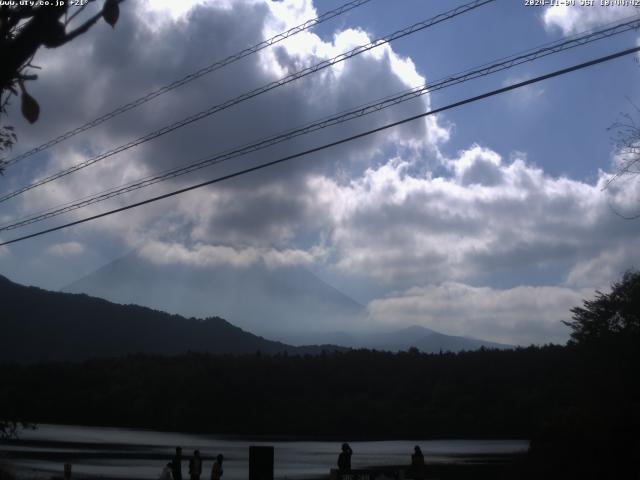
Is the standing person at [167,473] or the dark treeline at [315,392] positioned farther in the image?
the dark treeline at [315,392]

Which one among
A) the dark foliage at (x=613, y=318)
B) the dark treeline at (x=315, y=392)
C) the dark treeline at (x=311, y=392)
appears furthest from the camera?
the dark treeline at (x=311, y=392)

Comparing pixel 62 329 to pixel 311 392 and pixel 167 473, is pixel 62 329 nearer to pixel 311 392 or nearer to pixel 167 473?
pixel 311 392

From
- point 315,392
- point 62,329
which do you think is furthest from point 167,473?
point 62,329

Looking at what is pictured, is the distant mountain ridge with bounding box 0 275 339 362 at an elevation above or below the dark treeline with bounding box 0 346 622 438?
above

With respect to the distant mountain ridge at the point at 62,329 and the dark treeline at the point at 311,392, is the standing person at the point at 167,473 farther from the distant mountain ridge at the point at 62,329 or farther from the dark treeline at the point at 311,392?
the distant mountain ridge at the point at 62,329

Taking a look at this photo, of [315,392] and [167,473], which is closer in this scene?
[167,473]

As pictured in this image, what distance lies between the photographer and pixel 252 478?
1432 centimetres

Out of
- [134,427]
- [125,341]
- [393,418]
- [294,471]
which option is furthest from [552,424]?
[125,341]

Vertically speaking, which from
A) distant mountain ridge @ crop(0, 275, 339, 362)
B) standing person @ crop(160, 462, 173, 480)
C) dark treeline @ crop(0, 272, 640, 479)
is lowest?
standing person @ crop(160, 462, 173, 480)

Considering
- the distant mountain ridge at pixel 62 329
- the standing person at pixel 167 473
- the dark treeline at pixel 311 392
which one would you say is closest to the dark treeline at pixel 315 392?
the dark treeline at pixel 311 392

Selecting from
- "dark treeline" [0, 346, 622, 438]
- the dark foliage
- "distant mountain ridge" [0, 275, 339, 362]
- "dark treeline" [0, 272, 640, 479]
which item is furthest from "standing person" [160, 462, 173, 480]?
"distant mountain ridge" [0, 275, 339, 362]

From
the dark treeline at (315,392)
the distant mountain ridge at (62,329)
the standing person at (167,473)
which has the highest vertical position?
the distant mountain ridge at (62,329)

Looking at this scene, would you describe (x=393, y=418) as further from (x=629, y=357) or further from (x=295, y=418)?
(x=629, y=357)

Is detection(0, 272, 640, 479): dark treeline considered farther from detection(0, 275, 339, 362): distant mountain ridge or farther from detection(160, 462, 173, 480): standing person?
detection(160, 462, 173, 480): standing person
